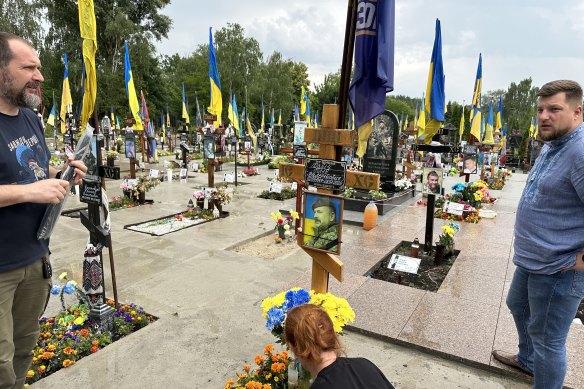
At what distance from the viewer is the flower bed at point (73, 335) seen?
10.6 feet

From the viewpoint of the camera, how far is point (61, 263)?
5.80m

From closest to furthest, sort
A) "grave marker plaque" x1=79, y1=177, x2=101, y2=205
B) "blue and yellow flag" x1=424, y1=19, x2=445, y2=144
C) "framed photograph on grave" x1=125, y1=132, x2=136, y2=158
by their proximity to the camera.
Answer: "grave marker plaque" x1=79, y1=177, x2=101, y2=205 → "blue and yellow flag" x1=424, y1=19, x2=445, y2=144 → "framed photograph on grave" x1=125, y1=132, x2=136, y2=158

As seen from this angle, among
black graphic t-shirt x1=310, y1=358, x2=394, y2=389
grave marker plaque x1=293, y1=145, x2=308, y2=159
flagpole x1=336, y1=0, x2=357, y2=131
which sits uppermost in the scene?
flagpole x1=336, y1=0, x2=357, y2=131

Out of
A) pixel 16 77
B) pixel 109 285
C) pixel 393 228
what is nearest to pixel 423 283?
pixel 393 228

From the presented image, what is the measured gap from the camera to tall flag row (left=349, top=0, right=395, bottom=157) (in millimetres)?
3043

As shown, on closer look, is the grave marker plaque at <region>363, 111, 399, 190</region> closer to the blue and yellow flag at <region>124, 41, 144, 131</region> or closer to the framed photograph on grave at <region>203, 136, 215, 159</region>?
the framed photograph on grave at <region>203, 136, 215, 159</region>

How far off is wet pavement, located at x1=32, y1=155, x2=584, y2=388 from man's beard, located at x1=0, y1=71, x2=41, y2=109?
88.1 inches

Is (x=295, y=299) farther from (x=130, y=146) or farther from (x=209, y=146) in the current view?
(x=130, y=146)

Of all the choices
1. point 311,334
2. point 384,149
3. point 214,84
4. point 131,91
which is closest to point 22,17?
point 131,91

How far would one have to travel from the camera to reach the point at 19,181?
2.09 m

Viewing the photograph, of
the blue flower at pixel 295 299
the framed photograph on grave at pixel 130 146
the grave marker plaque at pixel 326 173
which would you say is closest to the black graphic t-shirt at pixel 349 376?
the blue flower at pixel 295 299

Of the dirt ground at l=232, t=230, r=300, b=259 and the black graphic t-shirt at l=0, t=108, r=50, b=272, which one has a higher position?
the black graphic t-shirt at l=0, t=108, r=50, b=272

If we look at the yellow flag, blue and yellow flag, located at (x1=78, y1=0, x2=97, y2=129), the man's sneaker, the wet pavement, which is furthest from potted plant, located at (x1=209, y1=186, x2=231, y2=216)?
the man's sneaker

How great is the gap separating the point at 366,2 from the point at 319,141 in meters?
1.15
